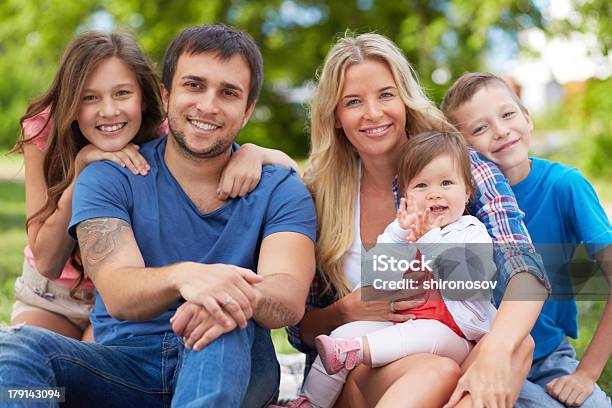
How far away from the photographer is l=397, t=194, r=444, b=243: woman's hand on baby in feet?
9.84

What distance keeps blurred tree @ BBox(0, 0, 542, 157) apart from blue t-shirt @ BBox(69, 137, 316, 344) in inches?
469

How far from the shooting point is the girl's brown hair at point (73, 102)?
3.38 meters

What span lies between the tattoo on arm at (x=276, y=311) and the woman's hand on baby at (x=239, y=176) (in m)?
0.61

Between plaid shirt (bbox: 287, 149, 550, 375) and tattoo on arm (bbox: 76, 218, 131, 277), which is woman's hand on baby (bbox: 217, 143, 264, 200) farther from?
plaid shirt (bbox: 287, 149, 550, 375)

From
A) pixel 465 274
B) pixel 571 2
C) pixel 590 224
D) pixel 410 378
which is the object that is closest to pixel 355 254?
pixel 465 274

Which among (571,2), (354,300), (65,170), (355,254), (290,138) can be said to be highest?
(571,2)

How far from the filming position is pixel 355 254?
335cm

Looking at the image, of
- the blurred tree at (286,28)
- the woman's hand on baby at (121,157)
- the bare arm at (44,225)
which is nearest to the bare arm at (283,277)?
the woman's hand on baby at (121,157)

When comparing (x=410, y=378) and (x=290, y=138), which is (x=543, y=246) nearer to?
(x=410, y=378)

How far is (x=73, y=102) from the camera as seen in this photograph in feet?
11.0

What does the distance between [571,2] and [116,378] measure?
12678 millimetres

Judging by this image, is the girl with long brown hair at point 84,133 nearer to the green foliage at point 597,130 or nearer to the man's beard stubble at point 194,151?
the man's beard stubble at point 194,151

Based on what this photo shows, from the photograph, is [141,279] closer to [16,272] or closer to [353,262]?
[353,262]

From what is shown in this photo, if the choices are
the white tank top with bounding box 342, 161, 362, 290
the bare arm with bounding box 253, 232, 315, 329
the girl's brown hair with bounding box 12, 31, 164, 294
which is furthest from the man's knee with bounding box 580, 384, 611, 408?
the girl's brown hair with bounding box 12, 31, 164, 294
